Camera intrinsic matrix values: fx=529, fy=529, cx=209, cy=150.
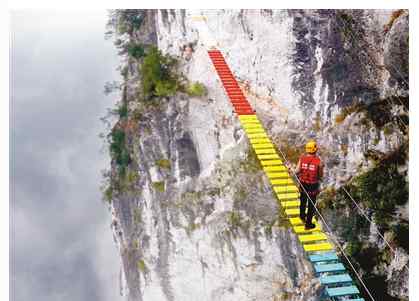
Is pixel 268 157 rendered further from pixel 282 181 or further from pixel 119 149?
pixel 119 149

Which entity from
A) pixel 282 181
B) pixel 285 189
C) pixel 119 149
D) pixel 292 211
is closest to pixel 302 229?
pixel 292 211

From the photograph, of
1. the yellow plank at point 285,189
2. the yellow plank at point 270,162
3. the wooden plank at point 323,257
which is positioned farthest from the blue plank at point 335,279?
the yellow plank at point 270,162

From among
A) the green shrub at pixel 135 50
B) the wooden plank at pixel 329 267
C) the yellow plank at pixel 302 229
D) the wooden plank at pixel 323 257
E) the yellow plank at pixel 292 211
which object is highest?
the green shrub at pixel 135 50

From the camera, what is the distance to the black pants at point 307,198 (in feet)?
20.1

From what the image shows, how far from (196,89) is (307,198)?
212 cm

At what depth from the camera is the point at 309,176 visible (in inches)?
238

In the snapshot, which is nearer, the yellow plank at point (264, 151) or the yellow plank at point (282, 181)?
the yellow plank at point (282, 181)

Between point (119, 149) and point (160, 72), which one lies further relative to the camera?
point (119, 149)

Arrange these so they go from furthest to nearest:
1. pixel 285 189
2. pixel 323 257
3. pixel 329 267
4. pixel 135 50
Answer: pixel 135 50
pixel 285 189
pixel 323 257
pixel 329 267

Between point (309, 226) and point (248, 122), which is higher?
point (248, 122)

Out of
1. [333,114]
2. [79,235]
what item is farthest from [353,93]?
[79,235]

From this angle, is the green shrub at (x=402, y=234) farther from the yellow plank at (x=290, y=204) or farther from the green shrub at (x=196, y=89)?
the green shrub at (x=196, y=89)

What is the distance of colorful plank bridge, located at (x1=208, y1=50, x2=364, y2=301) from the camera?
6.18 metres

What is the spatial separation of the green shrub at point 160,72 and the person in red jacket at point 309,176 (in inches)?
84.1
